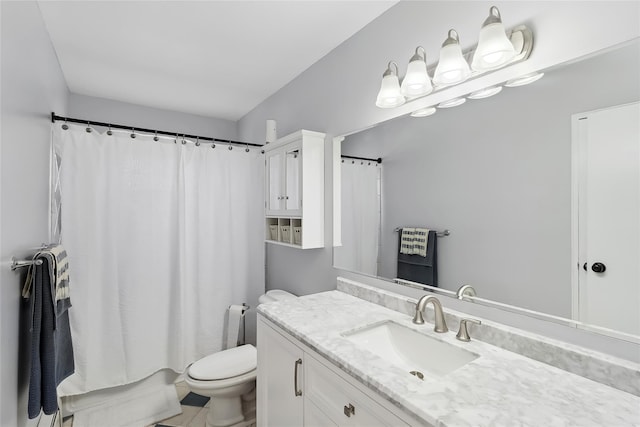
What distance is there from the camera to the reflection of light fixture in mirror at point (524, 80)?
1.04m

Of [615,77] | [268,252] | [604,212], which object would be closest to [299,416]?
[604,212]

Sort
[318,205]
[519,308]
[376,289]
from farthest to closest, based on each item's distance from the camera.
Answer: [318,205] → [376,289] → [519,308]

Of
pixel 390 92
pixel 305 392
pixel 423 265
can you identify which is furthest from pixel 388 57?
pixel 305 392

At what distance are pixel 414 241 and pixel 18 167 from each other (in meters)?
1.81

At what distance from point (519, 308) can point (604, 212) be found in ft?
1.34

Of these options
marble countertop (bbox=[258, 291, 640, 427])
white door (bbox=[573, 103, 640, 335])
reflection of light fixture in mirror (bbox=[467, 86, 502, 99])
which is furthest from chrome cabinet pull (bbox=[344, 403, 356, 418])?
reflection of light fixture in mirror (bbox=[467, 86, 502, 99])

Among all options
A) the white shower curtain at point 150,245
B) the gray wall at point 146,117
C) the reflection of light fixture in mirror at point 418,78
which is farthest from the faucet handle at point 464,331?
the gray wall at point 146,117

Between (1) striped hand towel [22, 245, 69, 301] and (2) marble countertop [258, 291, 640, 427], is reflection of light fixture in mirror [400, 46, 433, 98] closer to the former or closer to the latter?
(2) marble countertop [258, 291, 640, 427]

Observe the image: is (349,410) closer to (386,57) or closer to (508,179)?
(508,179)

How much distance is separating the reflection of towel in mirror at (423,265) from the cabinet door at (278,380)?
63cm

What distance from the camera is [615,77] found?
0.88 meters

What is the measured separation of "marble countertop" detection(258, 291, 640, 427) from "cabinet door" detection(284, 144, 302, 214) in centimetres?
103

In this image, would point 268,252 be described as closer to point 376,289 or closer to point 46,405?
point 376,289

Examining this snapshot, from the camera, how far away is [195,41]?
196cm
